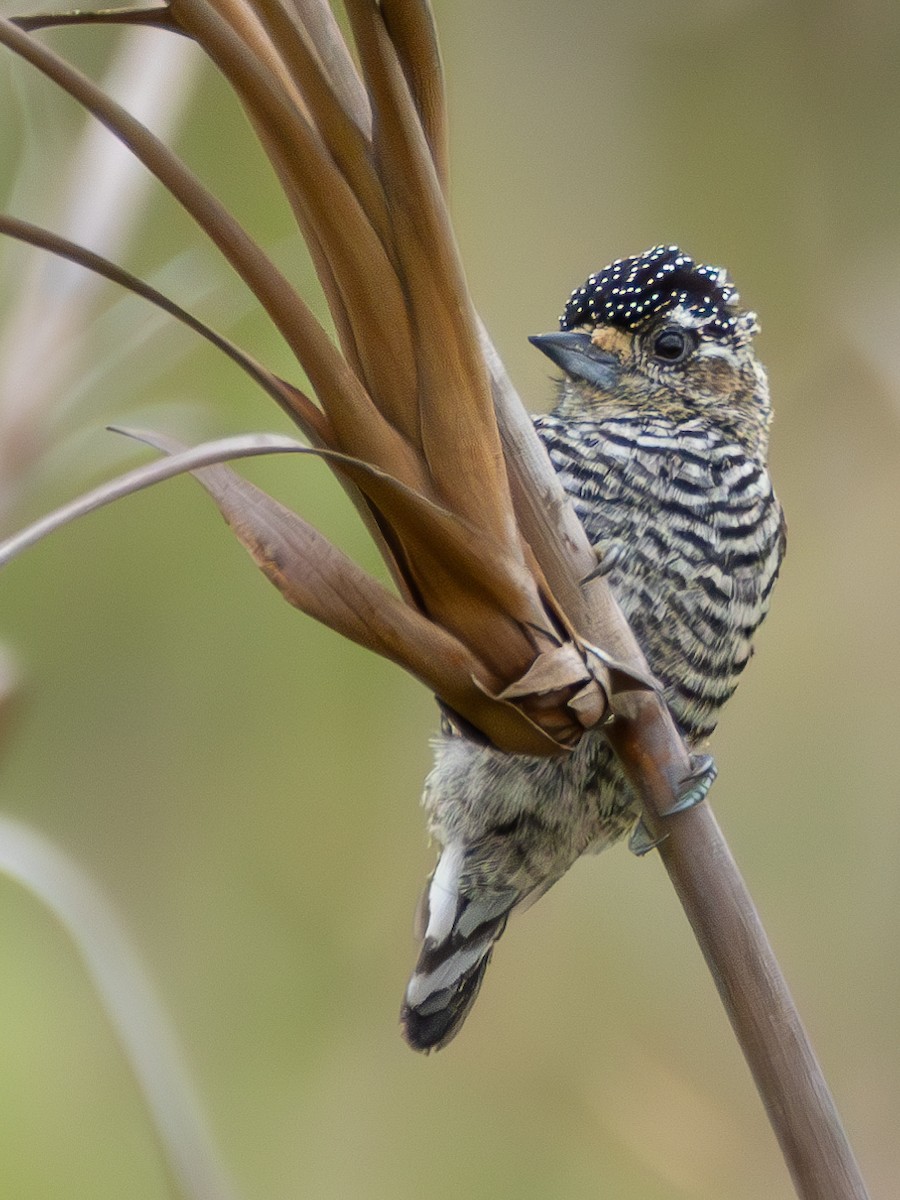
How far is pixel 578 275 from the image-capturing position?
2416 millimetres

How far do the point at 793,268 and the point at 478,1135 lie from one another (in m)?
1.58

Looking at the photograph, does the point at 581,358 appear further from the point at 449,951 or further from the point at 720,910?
the point at 720,910

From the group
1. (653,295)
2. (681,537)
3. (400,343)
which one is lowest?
(681,537)

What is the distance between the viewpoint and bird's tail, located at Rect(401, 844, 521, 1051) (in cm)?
173

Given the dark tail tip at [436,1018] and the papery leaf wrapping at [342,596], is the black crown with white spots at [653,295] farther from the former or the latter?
the papery leaf wrapping at [342,596]

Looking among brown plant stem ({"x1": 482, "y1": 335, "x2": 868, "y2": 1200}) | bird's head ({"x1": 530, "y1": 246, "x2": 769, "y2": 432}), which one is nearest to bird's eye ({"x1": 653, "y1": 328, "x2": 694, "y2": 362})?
bird's head ({"x1": 530, "y1": 246, "x2": 769, "y2": 432})

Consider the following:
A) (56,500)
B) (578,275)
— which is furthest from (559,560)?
(578,275)

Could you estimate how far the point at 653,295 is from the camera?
1842mm

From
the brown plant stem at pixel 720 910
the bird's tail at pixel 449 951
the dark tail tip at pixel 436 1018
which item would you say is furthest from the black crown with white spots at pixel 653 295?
the brown plant stem at pixel 720 910

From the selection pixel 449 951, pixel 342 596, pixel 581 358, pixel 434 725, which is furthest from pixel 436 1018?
pixel 342 596

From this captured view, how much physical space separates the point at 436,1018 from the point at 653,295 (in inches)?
40.2

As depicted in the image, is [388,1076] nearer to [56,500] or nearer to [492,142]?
[56,500]

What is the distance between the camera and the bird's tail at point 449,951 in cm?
173

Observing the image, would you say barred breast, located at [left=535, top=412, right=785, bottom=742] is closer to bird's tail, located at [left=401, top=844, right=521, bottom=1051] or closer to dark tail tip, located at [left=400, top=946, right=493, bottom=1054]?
bird's tail, located at [left=401, top=844, right=521, bottom=1051]
